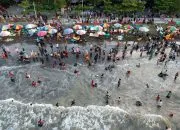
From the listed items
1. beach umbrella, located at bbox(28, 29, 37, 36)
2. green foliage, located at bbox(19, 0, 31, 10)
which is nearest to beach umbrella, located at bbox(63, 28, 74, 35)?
beach umbrella, located at bbox(28, 29, 37, 36)

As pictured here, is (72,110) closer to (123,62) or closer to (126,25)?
(123,62)

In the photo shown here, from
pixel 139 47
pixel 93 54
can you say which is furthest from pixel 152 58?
pixel 93 54

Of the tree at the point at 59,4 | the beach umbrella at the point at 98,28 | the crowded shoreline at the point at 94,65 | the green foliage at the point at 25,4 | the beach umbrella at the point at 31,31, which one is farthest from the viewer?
the green foliage at the point at 25,4

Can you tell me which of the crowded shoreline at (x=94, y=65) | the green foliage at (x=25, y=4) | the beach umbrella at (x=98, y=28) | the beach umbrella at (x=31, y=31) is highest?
the green foliage at (x=25, y=4)

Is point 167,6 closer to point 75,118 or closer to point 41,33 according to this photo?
point 41,33

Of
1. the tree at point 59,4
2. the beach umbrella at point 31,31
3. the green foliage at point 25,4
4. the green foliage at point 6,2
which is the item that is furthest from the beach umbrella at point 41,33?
the green foliage at point 6,2

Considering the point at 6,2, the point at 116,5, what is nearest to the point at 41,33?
the point at 116,5

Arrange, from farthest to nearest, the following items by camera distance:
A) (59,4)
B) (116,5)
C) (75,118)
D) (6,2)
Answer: (6,2) → (116,5) → (59,4) → (75,118)

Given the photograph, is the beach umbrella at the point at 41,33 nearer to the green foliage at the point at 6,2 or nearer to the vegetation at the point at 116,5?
the vegetation at the point at 116,5
